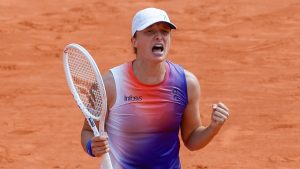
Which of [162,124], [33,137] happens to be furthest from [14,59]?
[162,124]

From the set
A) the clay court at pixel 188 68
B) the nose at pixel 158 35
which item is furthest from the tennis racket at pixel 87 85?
the clay court at pixel 188 68

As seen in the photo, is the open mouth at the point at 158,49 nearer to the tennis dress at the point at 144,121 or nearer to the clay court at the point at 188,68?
the tennis dress at the point at 144,121

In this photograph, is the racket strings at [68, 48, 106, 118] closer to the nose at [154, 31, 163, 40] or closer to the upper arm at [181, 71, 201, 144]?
the nose at [154, 31, 163, 40]

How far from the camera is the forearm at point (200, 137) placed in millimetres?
4602

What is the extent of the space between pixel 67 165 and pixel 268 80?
12.0 feet

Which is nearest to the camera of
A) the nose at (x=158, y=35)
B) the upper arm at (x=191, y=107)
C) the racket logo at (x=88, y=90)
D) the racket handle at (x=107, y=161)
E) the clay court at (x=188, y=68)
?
the racket handle at (x=107, y=161)

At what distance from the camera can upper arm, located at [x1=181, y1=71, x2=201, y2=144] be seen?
15.3ft

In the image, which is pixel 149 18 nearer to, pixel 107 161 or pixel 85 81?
pixel 85 81

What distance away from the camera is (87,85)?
466 centimetres

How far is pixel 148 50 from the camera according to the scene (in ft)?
14.6

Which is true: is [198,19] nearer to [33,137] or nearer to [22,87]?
[22,87]

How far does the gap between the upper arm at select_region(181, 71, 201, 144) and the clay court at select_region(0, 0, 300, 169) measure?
3887mm

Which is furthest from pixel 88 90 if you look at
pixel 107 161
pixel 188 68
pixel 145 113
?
pixel 188 68

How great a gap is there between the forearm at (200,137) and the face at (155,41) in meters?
0.53
